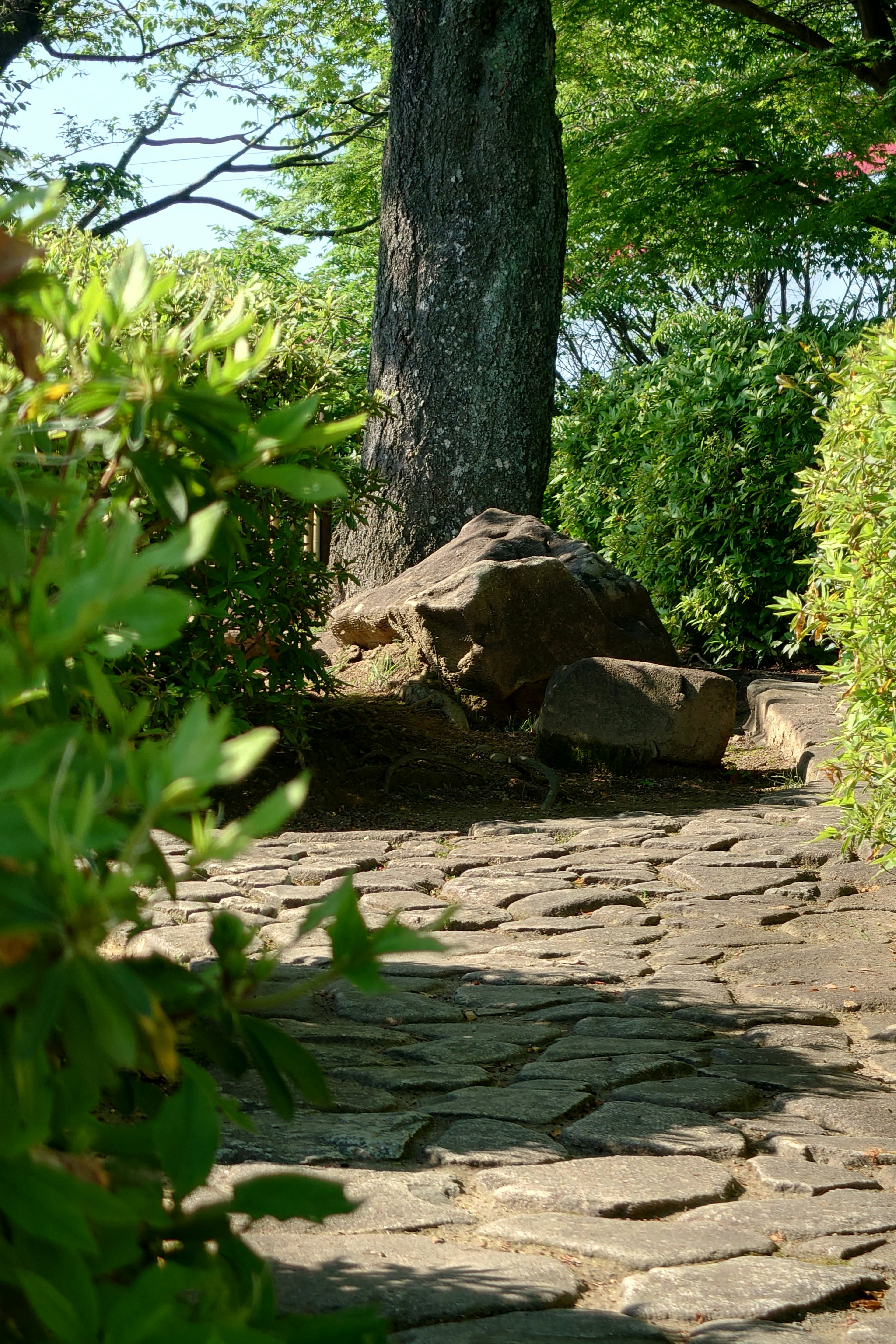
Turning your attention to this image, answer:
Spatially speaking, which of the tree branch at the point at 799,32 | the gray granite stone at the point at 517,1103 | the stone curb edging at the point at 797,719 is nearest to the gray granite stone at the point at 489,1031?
the gray granite stone at the point at 517,1103

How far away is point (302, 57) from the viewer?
20125 millimetres

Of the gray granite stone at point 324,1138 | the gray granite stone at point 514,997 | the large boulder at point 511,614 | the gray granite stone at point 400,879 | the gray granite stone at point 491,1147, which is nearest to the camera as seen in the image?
the gray granite stone at point 324,1138

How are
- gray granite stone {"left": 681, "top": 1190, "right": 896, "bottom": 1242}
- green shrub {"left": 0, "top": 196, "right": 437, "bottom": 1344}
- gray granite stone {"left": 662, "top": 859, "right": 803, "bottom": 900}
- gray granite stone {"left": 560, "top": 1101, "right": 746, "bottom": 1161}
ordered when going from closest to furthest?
green shrub {"left": 0, "top": 196, "right": 437, "bottom": 1344} < gray granite stone {"left": 681, "top": 1190, "right": 896, "bottom": 1242} < gray granite stone {"left": 560, "top": 1101, "right": 746, "bottom": 1161} < gray granite stone {"left": 662, "top": 859, "right": 803, "bottom": 900}

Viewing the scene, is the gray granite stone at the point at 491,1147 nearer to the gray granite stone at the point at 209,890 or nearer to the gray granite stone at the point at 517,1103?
the gray granite stone at the point at 517,1103

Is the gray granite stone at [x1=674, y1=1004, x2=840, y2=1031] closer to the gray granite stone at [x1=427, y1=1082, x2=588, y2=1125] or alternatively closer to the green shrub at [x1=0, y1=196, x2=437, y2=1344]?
the gray granite stone at [x1=427, y1=1082, x2=588, y2=1125]

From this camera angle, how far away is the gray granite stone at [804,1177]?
260 centimetres

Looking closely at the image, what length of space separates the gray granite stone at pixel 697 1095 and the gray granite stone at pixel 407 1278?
918mm

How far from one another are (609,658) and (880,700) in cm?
348

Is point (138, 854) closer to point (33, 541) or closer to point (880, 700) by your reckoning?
point (33, 541)

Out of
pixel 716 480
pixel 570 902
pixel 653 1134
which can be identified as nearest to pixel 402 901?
pixel 570 902

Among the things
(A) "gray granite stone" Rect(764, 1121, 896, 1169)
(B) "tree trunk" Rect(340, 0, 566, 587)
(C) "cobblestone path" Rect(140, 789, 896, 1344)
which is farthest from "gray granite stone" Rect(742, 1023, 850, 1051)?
(B) "tree trunk" Rect(340, 0, 566, 587)

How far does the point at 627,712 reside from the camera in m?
7.47

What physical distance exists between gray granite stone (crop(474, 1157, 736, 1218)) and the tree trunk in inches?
285

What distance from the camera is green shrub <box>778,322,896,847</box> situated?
439cm
